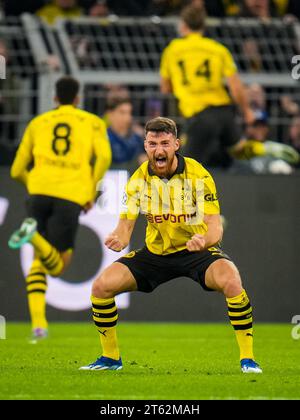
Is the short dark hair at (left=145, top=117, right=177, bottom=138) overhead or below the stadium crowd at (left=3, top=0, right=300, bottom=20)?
below

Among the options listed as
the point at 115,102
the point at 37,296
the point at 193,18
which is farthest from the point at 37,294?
the point at 193,18

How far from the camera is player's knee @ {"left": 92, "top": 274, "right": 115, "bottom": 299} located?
8.47 m

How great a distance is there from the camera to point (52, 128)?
12.2 m

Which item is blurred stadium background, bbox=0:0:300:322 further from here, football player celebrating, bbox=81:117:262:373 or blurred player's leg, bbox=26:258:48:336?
football player celebrating, bbox=81:117:262:373

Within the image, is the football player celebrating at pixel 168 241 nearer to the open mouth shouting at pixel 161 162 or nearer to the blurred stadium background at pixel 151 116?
the open mouth shouting at pixel 161 162

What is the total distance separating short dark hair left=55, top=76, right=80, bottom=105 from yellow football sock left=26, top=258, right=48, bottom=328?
5.35ft

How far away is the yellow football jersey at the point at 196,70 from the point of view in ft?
45.7

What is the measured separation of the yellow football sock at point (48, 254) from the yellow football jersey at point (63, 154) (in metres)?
0.62

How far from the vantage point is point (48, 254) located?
11.8 meters

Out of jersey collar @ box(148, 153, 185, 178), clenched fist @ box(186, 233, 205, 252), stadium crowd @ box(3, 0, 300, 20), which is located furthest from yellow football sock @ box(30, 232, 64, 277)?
stadium crowd @ box(3, 0, 300, 20)

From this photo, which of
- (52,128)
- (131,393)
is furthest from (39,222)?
(131,393)

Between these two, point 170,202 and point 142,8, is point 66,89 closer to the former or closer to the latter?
point 170,202

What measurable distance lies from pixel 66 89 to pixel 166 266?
157 inches

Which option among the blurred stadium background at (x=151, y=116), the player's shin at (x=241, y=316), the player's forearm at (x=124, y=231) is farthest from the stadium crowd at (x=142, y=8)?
the player's shin at (x=241, y=316)
